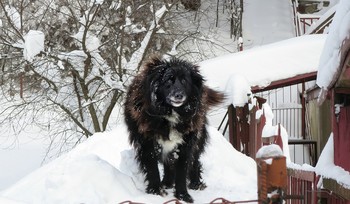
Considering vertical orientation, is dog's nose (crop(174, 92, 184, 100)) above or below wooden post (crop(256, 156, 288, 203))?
above

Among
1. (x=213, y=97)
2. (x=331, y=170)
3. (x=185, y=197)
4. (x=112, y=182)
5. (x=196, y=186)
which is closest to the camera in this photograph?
(x=331, y=170)

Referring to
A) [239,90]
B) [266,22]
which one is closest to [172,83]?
[239,90]

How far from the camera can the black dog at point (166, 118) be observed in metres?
6.32

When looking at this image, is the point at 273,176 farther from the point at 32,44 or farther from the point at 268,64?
the point at 32,44

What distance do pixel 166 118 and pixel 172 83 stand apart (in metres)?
0.40

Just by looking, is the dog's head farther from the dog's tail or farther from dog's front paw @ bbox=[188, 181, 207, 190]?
dog's front paw @ bbox=[188, 181, 207, 190]

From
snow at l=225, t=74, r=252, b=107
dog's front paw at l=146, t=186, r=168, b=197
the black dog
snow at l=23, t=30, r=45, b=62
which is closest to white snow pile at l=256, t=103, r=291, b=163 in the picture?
the black dog

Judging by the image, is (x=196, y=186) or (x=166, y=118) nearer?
(x=166, y=118)

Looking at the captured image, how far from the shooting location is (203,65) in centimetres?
1249

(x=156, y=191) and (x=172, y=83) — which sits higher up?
(x=172, y=83)

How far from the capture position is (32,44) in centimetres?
1281

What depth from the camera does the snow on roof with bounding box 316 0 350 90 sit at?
12.1 ft

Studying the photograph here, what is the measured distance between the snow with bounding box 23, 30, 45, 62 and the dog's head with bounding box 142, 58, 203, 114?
694 cm

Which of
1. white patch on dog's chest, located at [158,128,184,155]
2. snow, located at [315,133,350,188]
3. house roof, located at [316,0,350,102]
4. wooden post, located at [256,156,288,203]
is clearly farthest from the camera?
white patch on dog's chest, located at [158,128,184,155]
